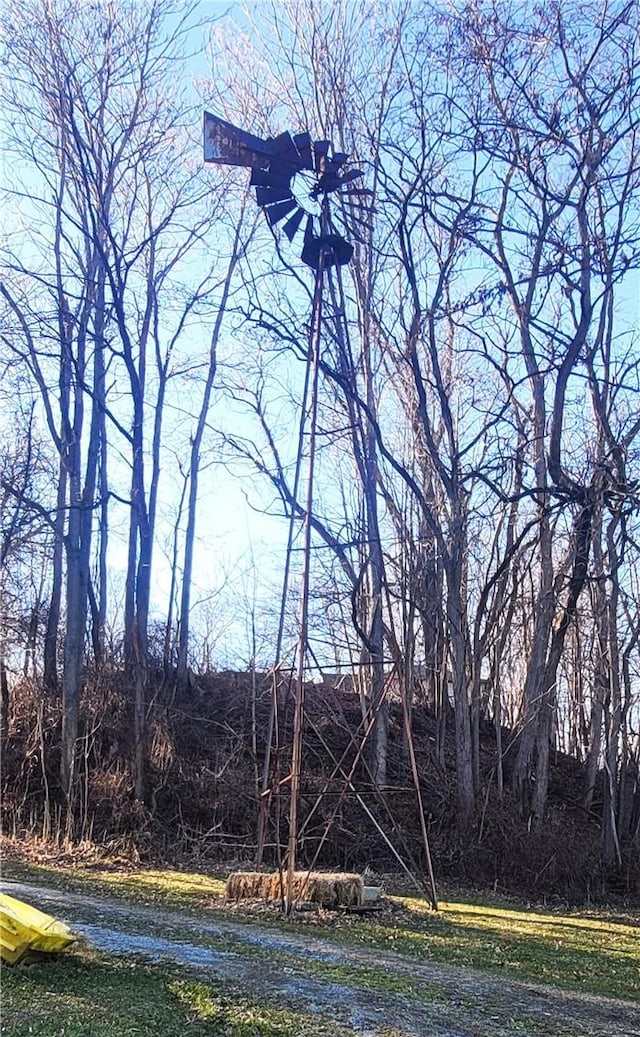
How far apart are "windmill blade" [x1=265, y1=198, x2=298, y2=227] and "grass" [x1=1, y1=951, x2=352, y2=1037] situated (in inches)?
233

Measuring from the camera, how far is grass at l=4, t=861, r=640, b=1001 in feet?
18.9

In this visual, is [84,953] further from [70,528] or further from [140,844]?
[70,528]

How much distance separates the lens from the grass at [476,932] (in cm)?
577

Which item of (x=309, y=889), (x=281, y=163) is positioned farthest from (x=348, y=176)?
(x=309, y=889)

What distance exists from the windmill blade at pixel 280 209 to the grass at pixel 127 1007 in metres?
5.91

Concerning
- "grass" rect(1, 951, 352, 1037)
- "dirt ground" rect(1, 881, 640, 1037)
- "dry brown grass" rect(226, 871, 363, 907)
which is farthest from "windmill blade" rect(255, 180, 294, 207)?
"grass" rect(1, 951, 352, 1037)

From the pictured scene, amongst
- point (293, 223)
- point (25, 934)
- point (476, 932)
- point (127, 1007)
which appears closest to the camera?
point (127, 1007)

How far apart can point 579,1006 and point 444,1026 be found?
1.04 metres

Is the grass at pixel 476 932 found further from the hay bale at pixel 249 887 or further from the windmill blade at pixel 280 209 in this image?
the windmill blade at pixel 280 209

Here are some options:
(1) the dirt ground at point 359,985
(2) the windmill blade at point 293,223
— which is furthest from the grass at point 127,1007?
(2) the windmill blade at point 293,223

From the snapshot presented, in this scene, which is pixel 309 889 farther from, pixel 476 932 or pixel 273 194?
pixel 273 194

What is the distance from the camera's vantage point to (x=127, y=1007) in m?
4.13

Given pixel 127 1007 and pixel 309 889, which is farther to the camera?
pixel 309 889

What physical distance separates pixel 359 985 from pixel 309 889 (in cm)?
276
